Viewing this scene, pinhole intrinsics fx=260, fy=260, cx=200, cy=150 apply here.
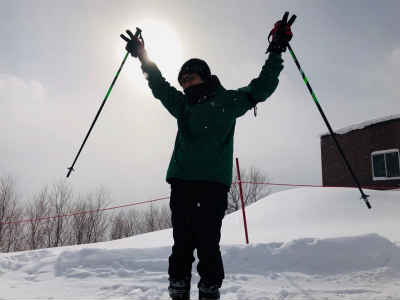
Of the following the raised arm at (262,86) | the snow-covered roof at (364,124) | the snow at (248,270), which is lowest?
the snow at (248,270)

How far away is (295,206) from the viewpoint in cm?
717

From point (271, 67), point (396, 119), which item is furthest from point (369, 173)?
point (271, 67)

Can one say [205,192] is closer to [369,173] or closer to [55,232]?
[369,173]

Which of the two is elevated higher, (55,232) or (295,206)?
(295,206)

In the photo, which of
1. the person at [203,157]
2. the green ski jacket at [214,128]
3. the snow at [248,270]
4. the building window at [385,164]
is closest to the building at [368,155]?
the building window at [385,164]

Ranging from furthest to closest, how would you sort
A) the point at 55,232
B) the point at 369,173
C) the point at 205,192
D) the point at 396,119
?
1. the point at 55,232
2. the point at 369,173
3. the point at 396,119
4. the point at 205,192

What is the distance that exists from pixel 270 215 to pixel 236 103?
17.4 ft

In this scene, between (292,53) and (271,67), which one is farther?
(292,53)

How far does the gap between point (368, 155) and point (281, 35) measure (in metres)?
14.5

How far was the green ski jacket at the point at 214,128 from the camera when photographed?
212cm

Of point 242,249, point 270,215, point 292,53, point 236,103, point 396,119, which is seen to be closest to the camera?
point 236,103

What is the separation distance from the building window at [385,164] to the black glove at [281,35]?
1400 centimetres

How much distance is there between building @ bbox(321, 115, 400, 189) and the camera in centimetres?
1328

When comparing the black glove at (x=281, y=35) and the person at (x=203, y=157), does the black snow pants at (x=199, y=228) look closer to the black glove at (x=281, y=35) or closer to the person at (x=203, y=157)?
the person at (x=203, y=157)
